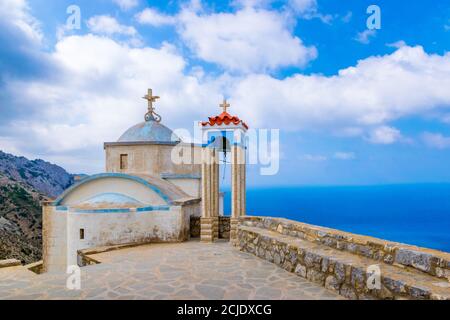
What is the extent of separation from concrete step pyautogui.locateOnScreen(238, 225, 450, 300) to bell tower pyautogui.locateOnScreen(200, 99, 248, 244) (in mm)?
2768

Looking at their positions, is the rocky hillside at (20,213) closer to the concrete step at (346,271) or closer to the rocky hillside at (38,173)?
the rocky hillside at (38,173)

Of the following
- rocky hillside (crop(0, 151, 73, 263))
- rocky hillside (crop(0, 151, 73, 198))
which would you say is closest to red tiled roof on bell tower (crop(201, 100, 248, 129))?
rocky hillside (crop(0, 151, 73, 263))

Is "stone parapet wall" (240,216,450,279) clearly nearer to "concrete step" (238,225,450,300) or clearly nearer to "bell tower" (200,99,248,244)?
"concrete step" (238,225,450,300)

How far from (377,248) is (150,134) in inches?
465

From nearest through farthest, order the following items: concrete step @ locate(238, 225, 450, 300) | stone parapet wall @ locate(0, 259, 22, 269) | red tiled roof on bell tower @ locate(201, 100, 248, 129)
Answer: concrete step @ locate(238, 225, 450, 300)
stone parapet wall @ locate(0, 259, 22, 269)
red tiled roof on bell tower @ locate(201, 100, 248, 129)

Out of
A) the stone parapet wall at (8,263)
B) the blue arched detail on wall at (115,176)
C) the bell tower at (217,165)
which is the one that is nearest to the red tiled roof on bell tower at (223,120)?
the bell tower at (217,165)

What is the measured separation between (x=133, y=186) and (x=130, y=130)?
4.56m

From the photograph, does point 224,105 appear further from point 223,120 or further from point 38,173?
point 38,173

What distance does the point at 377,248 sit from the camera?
5098mm

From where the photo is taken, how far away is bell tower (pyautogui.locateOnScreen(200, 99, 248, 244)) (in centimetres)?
1015

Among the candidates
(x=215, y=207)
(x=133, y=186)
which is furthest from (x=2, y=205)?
(x=215, y=207)
